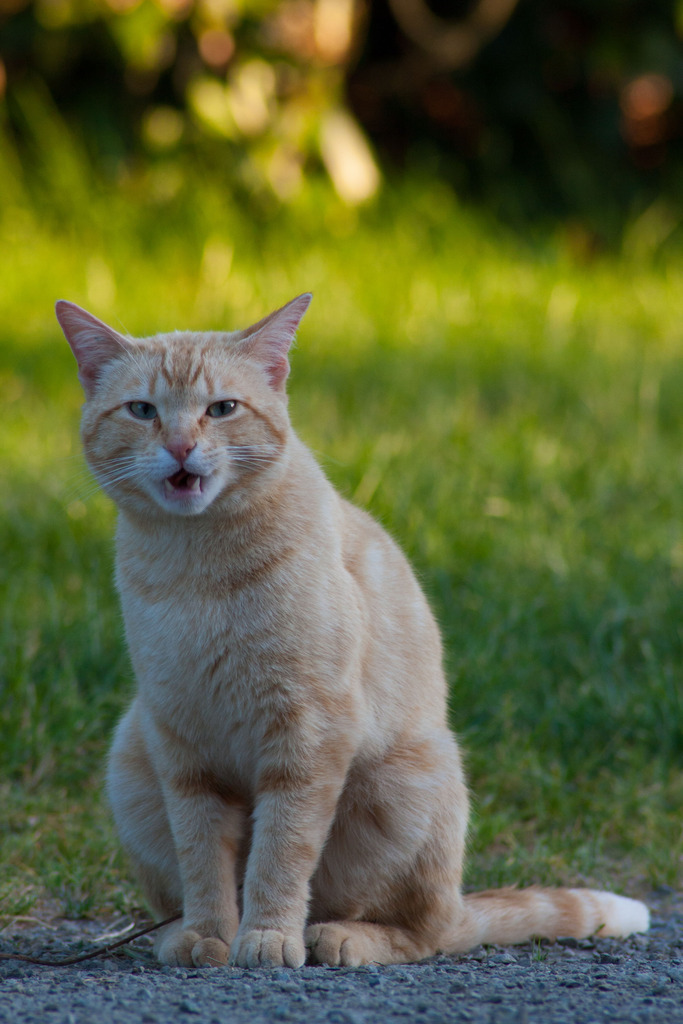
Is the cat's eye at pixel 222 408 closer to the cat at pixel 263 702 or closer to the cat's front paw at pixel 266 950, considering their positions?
the cat at pixel 263 702

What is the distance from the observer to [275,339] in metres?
2.70

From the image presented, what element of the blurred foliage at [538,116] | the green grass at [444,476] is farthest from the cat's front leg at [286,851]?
the blurred foliage at [538,116]

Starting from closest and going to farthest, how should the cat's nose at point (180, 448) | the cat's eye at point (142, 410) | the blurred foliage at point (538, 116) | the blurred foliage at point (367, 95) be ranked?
1. the cat's nose at point (180, 448)
2. the cat's eye at point (142, 410)
3. the blurred foliage at point (367, 95)
4. the blurred foliage at point (538, 116)

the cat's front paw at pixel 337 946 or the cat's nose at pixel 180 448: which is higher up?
the cat's nose at pixel 180 448

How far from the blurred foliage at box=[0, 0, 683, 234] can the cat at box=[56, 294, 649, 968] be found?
3.68 meters

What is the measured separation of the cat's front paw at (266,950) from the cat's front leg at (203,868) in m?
0.14

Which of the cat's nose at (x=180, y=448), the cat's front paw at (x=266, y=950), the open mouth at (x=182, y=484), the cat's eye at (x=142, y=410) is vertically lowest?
the cat's front paw at (x=266, y=950)

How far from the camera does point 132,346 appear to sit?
2645 millimetres

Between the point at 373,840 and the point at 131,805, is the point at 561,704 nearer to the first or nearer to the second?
the point at 373,840

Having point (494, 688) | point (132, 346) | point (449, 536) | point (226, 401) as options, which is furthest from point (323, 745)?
point (449, 536)

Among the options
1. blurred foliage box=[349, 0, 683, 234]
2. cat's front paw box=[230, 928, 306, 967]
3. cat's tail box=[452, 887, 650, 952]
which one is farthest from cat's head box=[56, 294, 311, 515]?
blurred foliage box=[349, 0, 683, 234]

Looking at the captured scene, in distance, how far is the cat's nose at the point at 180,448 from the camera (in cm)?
241

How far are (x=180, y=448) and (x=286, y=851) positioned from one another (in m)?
0.84

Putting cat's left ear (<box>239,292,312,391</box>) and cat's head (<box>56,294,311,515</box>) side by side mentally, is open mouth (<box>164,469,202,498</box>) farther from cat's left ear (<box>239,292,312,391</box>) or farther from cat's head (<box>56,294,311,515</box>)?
cat's left ear (<box>239,292,312,391</box>)
